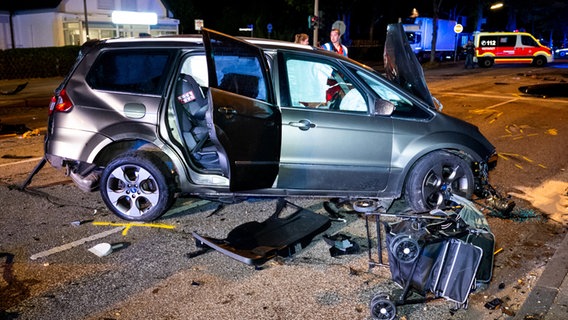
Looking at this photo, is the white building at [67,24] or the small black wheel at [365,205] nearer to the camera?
the small black wheel at [365,205]

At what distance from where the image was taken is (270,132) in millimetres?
4676

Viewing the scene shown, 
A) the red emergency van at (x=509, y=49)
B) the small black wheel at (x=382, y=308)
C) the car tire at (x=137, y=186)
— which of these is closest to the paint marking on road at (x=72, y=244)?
the car tire at (x=137, y=186)

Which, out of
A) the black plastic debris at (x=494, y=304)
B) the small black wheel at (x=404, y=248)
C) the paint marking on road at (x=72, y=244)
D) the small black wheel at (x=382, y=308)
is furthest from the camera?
the paint marking on road at (x=72, y=244)

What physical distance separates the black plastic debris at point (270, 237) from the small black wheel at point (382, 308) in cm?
107

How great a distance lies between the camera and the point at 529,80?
23125mm

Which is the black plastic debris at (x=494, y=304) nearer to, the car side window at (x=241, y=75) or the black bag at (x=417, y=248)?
the black bag at (x=417, y=248)

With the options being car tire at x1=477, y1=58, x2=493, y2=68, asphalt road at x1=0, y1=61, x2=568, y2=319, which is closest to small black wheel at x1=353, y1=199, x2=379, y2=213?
asphalt road at x1=0, y1=61, x2=568, y2=319

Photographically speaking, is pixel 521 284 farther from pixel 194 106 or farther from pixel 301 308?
pixel 194 106

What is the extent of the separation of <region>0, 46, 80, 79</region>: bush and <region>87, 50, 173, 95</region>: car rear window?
2045 cm

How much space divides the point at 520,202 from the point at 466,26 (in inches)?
2463

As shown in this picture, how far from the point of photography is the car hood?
18.4 feet

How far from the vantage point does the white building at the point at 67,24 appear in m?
32.6

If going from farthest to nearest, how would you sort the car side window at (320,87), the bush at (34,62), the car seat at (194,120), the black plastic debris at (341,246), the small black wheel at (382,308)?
the bush at (34,62), the car seat at (194,120), the car side window at (320,87), the black plastic debris at (341,246), the small black wheel at (382,308)

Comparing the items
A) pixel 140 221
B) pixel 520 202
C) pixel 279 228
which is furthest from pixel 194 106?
pixel 520 202
